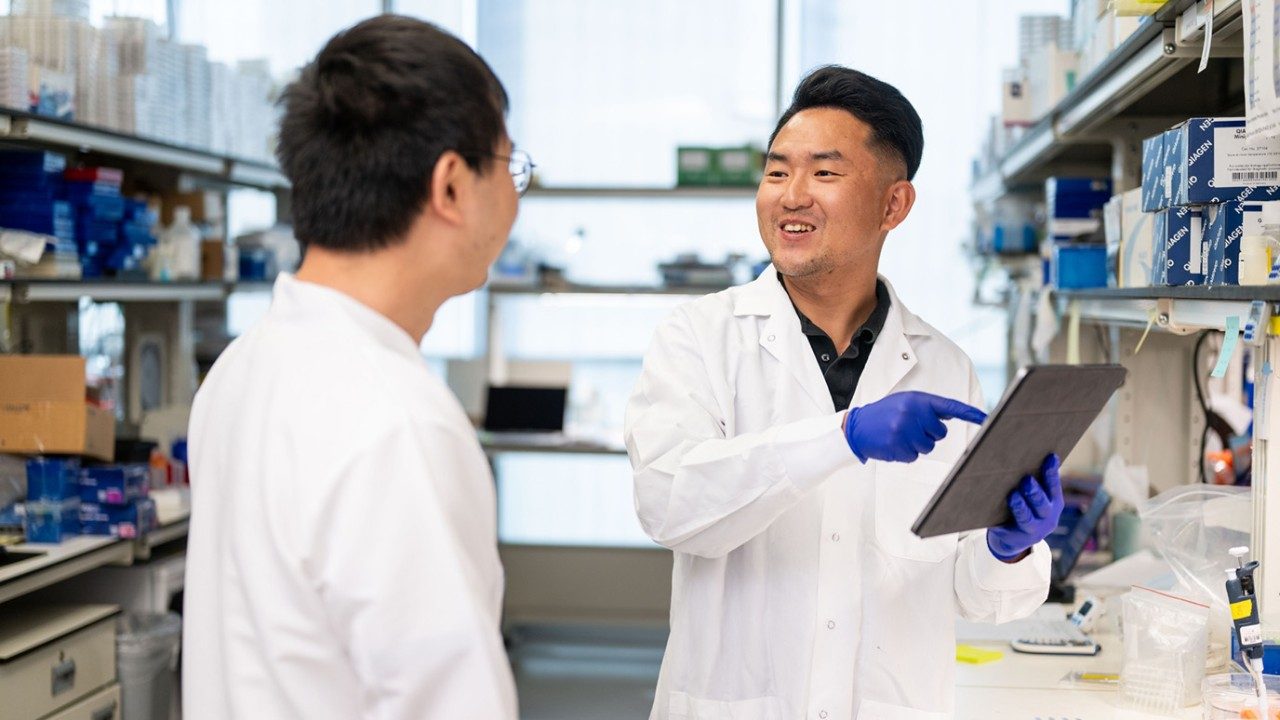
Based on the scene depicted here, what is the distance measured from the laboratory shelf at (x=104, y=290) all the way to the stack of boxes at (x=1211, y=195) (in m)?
2.55

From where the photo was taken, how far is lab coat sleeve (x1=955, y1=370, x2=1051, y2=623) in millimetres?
1712

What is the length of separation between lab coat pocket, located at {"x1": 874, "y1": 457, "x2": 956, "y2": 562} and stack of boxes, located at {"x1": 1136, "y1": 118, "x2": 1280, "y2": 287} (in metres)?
0.50

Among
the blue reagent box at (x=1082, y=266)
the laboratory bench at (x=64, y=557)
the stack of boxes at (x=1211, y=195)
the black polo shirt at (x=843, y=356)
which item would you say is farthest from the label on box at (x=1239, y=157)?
the laboratory bench at (x=64, y=557)

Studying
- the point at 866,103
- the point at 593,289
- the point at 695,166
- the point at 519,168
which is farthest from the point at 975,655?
the point at 695,166

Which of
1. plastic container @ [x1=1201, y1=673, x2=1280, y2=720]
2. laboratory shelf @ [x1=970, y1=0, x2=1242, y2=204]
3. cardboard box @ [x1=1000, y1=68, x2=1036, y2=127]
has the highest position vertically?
cardboard box @ [x1=1000, y1=68, x2=1036, y2=127]

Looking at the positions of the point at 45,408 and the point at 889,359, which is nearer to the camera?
the point at 889,359

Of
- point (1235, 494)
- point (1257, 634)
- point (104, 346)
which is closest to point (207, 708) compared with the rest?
point (1257, 634)

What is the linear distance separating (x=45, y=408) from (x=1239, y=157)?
2702 millimetres

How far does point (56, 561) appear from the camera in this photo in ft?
9.07

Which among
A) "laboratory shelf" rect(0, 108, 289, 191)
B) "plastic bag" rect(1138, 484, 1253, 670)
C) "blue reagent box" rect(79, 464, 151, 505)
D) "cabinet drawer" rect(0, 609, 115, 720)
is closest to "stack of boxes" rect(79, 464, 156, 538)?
"blue reagent box" rect(79, 464, 151, 505)

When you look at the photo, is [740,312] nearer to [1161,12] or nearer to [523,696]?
[1161,12]

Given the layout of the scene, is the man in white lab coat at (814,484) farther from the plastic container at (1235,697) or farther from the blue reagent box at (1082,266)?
the blue reagent box at (1082,266)

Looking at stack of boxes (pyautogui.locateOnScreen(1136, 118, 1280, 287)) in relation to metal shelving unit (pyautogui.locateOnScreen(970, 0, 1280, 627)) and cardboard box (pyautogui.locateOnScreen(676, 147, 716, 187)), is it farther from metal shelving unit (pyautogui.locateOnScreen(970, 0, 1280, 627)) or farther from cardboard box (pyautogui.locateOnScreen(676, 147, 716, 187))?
cardboard box (pyautogui.locateOnScreen(676, 147, 716, 187))

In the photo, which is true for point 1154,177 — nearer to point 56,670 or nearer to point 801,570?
Result: point 801,570
